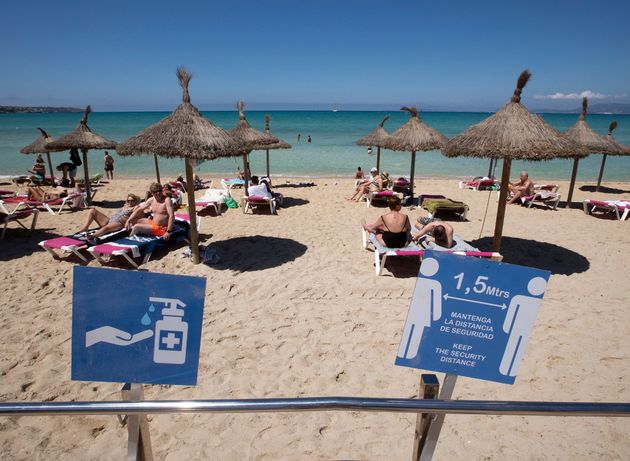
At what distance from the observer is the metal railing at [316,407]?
48.1 inches

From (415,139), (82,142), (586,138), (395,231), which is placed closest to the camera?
(395,231)

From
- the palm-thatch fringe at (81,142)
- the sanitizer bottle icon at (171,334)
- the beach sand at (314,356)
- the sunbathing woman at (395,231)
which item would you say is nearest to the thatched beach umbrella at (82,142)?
the palm-thatch fringe at (81,142)

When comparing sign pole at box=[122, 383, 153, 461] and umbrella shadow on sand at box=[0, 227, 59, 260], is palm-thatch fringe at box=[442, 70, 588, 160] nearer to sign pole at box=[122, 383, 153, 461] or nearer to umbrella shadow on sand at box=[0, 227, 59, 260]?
sign pole at box=[122, 383, 153, 461]

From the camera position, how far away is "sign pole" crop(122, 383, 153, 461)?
1525mm

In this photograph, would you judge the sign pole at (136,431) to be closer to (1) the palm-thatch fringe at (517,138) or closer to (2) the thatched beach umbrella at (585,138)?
(1) the palm-thatch fringe at (517,138)

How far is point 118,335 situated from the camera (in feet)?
4.89

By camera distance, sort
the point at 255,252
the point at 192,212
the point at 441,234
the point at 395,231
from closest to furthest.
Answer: the point at 192,212
the point at 395,231
the point at 441,234
the point at 255,252

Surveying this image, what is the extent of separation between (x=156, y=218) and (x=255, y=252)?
1.82 m

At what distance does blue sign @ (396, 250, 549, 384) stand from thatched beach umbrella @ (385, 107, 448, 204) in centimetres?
811

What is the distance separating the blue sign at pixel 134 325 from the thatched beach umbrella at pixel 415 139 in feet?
27.9

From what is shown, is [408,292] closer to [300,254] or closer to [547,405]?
[300,254]

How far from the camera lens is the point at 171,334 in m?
1.51

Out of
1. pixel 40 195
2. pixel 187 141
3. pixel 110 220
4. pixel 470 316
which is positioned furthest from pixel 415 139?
pixel 40 195

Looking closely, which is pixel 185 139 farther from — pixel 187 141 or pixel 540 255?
pixel 540 255
